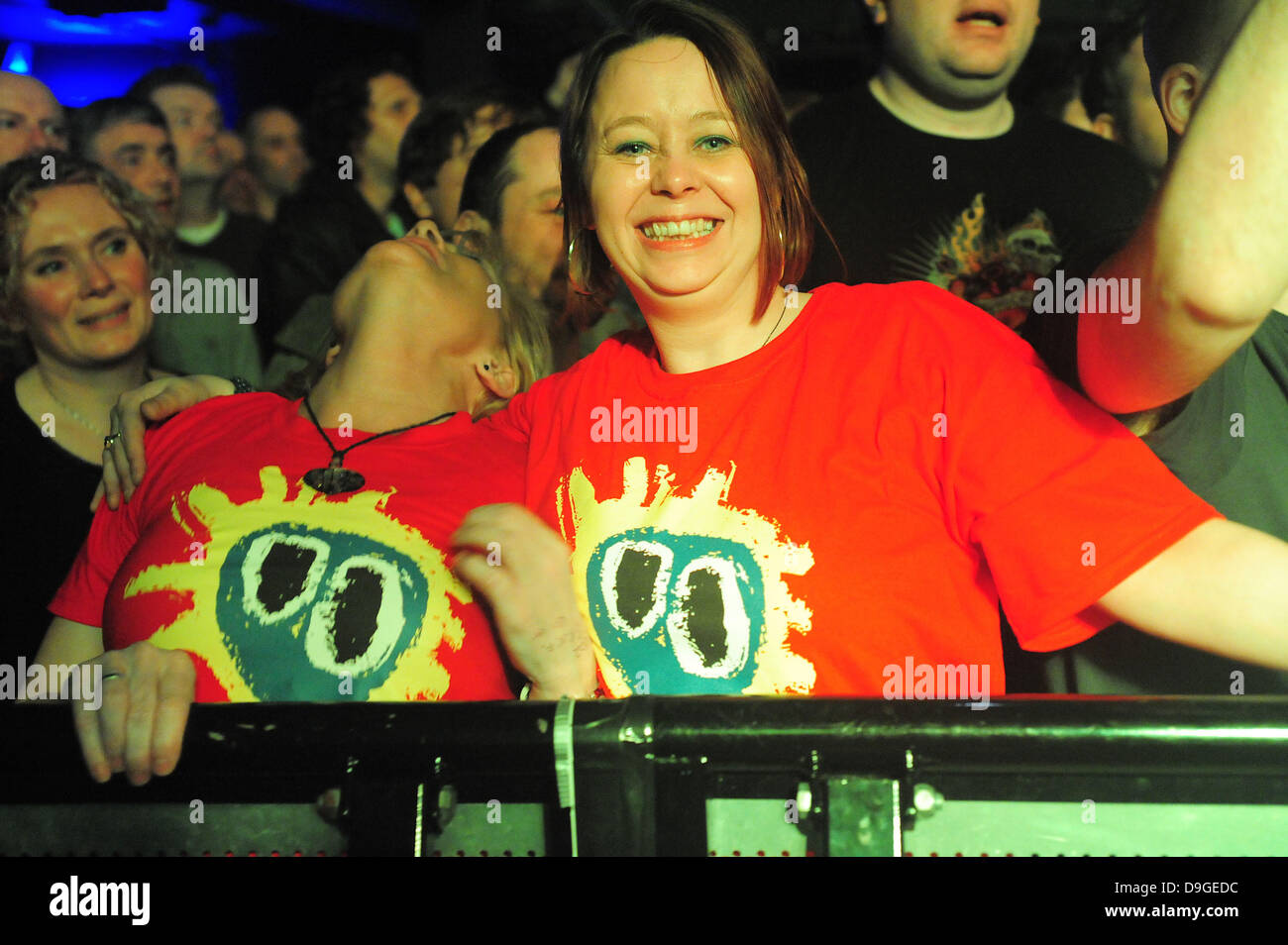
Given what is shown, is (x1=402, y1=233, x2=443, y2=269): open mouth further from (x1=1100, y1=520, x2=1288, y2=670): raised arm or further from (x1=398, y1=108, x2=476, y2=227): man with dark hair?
(x1=1100, y1=520, x2=1288, y2=670): raised arm

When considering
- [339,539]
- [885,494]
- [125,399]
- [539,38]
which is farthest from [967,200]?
[539,38]

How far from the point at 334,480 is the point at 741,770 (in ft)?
2.53

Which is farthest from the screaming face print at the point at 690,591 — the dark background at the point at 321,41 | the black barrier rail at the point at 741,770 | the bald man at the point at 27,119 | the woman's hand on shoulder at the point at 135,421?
the dark background at the point at 321,41

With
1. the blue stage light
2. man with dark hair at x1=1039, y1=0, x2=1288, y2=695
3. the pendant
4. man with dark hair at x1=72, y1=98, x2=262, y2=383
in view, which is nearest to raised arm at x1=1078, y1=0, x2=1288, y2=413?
man with dark hair at x1=1039, y1=0, x2=1288, y2=695

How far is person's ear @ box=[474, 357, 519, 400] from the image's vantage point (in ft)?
5.74

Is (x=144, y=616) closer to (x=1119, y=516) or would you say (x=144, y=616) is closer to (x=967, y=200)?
(x=1119, y=516)

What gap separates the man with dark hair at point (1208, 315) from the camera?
2.66ft

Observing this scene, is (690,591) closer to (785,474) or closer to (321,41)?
(785,474)

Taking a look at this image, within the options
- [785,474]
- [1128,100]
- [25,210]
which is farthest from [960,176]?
[25,210]

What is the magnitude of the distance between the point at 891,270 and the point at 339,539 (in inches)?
42.5

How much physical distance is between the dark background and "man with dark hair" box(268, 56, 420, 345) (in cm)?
93

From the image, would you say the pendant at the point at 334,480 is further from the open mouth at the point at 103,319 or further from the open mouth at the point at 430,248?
the open mouth at the point at 103,319

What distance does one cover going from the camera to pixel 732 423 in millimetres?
1272
